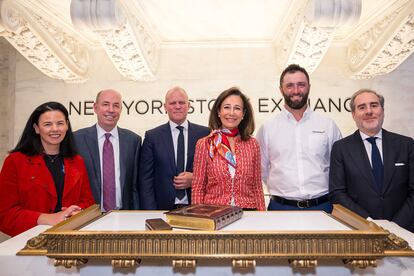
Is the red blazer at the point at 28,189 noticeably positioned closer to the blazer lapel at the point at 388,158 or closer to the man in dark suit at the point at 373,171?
the man in dark suit at the point at 373,171

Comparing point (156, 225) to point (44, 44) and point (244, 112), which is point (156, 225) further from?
point (44, 44)

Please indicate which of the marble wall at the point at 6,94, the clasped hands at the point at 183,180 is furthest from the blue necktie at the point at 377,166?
the marble wall at the point at 6,94

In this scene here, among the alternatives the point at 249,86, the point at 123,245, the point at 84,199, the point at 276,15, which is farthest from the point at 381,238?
the point at 249,86

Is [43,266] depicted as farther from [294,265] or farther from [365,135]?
[365,135]

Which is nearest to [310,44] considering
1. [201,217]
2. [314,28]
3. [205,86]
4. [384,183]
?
[314,28]

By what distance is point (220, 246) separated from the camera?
124 cm

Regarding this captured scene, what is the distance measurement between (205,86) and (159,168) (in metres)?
3.46

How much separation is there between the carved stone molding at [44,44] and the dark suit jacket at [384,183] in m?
4.28

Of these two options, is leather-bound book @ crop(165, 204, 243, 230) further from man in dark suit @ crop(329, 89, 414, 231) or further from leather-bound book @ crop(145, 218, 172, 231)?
man in dark suit @ crop(329, 89, 414, 231)

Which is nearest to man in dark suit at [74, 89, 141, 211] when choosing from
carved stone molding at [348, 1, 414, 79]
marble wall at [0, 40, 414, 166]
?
marble wall at [0, 40, 414, 166]

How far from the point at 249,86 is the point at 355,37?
204 centimetres

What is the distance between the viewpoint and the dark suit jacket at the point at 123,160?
3010mm

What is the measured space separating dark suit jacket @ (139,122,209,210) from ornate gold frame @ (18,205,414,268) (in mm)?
1808

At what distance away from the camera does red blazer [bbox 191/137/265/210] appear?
2350 mm
